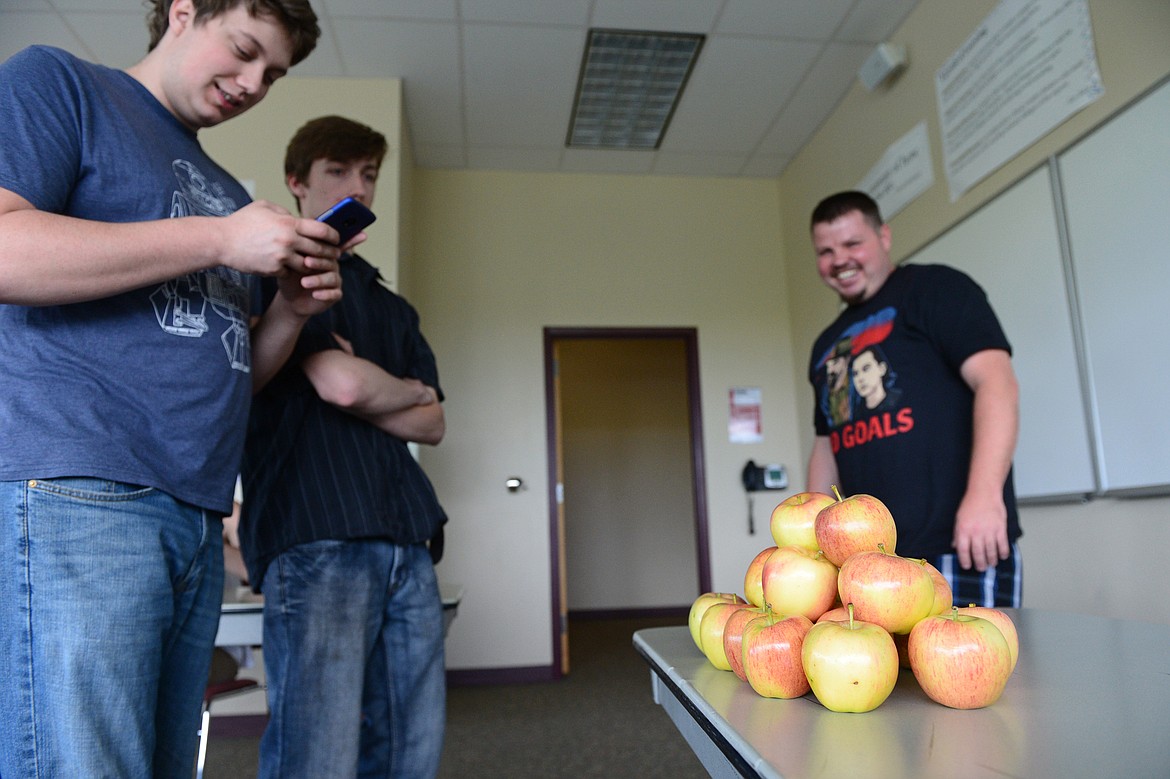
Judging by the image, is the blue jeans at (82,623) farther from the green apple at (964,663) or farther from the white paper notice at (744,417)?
the white paper notice at (744,417)

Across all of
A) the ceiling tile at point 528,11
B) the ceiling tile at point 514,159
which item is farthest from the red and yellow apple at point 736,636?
the ceiling tile at point 514,159

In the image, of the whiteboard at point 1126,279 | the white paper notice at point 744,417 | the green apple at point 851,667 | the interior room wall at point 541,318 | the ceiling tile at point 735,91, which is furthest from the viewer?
the white paper notice at point 744,417

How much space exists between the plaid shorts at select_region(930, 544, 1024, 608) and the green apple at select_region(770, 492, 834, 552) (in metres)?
0.79

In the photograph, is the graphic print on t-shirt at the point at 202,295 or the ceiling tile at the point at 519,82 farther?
the ceiling tile at the point at 519,82

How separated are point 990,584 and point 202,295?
1.44m

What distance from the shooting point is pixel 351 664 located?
1174 mm

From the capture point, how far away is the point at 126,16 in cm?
313

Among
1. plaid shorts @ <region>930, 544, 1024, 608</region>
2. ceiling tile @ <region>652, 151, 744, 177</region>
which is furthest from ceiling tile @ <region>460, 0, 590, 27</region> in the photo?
plaid shorts @ <region>930, 544, 1024, 608</region>

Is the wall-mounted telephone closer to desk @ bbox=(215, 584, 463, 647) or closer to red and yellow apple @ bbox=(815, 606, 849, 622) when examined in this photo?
desk @ bbox=(215, 584, 463, 647)

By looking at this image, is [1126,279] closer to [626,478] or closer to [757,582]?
[757,582]

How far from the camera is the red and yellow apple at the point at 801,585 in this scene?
73 centimetres

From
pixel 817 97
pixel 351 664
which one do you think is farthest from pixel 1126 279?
pixel 351 664

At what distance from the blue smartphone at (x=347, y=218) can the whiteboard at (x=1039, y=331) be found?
230 cm

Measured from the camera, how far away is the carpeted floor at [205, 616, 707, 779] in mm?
2561
